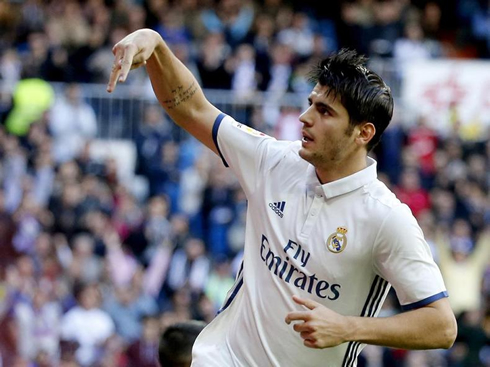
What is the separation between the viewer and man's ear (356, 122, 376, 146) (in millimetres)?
5051

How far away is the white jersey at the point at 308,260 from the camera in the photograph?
15.8 feet

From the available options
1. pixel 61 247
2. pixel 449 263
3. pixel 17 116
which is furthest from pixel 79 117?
pixel 449 263

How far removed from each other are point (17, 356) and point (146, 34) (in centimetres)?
820

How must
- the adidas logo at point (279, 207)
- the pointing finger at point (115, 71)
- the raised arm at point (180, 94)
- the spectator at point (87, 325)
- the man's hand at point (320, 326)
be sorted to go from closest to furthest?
the man's hand at point (320, 326)
the pointing finger at point (115, 71)
the adidas logo at point (279, 207)
the raised arm at point (180, 94)
the spectator at point (87, 325)

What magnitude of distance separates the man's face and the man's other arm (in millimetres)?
736

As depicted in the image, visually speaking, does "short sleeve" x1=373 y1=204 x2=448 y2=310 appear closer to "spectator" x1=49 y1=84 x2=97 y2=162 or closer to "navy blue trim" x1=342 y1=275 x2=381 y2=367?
"navy blue trim" x1=342 y1=275 x2=381 y2=367

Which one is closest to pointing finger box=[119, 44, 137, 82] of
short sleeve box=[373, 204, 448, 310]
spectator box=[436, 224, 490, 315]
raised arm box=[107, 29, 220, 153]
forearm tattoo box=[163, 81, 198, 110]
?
raised arm box=[107, 29, 220, 153]

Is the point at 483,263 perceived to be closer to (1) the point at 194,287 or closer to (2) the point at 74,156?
(1) the point at 194,287

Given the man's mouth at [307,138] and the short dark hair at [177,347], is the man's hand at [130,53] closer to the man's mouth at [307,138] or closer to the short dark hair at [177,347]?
the man's mouth at [307,138]

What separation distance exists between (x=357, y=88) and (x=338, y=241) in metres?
0.70

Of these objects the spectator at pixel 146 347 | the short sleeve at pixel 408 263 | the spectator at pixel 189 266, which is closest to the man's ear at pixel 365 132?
the short sleeve at pixel 408 263

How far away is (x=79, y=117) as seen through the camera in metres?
15.4

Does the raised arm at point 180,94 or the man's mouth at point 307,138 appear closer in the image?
the man's mouth at point 307,138

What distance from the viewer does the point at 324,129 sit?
16.4 feet
